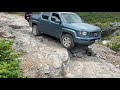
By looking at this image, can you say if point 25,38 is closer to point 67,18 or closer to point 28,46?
point 28,46

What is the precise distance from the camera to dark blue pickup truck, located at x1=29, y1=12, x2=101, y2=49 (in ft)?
35.7

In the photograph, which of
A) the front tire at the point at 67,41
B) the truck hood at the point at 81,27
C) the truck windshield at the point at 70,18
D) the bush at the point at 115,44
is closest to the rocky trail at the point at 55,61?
the front tire at the point at 67,41

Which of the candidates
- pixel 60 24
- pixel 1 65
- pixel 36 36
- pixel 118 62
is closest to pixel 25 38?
pixel 36 36

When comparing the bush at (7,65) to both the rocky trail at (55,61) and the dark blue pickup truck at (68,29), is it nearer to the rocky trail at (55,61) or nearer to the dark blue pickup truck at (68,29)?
the rocky trail at (55,61)

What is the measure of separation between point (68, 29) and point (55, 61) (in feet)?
7.75

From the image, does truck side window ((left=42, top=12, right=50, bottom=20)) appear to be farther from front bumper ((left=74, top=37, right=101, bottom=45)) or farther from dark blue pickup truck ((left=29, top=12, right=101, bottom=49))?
front bumper ((left=74, top=37, right=101, bottom=45))

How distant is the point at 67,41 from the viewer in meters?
11.2

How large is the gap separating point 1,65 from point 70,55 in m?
6.44

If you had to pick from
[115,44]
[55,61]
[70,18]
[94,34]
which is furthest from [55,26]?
[115,44]

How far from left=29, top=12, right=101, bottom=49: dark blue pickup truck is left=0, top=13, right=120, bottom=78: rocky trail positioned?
0.51 metres
